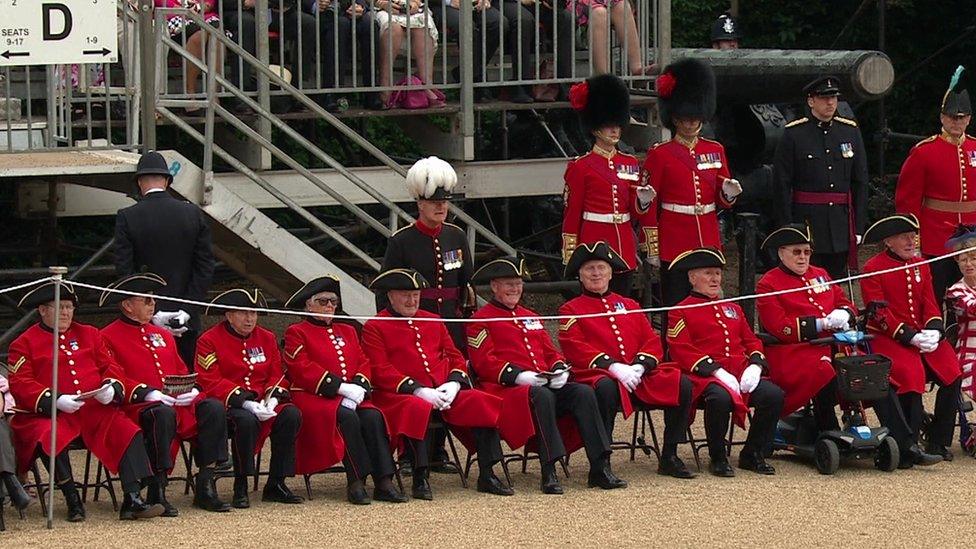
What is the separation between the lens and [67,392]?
340 inches

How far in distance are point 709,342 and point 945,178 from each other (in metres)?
2.32

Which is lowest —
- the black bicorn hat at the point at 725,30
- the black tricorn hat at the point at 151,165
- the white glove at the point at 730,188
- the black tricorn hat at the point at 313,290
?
the black tricorn hat at the point at 313,290

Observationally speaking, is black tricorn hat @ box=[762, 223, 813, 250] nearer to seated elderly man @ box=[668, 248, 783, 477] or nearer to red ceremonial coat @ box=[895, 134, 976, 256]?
seated elderly man @ box=[668, 248, 783, 477]

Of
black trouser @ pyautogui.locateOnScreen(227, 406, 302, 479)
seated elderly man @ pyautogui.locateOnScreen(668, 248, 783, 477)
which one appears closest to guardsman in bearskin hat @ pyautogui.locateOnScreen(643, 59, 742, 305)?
seated elderly man @ pyautogui.locateOnScreen(668, 248, 783, 477)

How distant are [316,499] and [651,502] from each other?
1399 millimetres

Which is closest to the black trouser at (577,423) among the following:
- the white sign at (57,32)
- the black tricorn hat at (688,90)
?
the black tricorn hat at (688,90)

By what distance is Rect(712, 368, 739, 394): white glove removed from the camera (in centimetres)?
936

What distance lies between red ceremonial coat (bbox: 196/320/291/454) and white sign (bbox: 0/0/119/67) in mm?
1636

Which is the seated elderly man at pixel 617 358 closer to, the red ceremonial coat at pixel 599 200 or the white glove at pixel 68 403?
the red ceremonial coat at pixel 599 200

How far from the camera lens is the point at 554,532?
27.0ft

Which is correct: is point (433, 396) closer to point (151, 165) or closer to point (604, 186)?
point (151, 165)

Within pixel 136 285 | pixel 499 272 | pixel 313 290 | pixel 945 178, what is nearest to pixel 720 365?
pixel 499 272

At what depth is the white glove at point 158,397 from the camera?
8.70m

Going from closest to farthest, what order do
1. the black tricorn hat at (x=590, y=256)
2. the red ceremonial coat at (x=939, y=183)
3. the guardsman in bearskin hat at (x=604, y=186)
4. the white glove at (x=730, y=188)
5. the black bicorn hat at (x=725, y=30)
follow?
the black tricorn hat at (x=590, y=256) < the guardsman in bearskin hat at (x=604, y=186) < the white glove at (x=730, y=188) < the red ceremonial coat at (x=939, y=183) < the black bicorn hat at (x=725, y=30)
